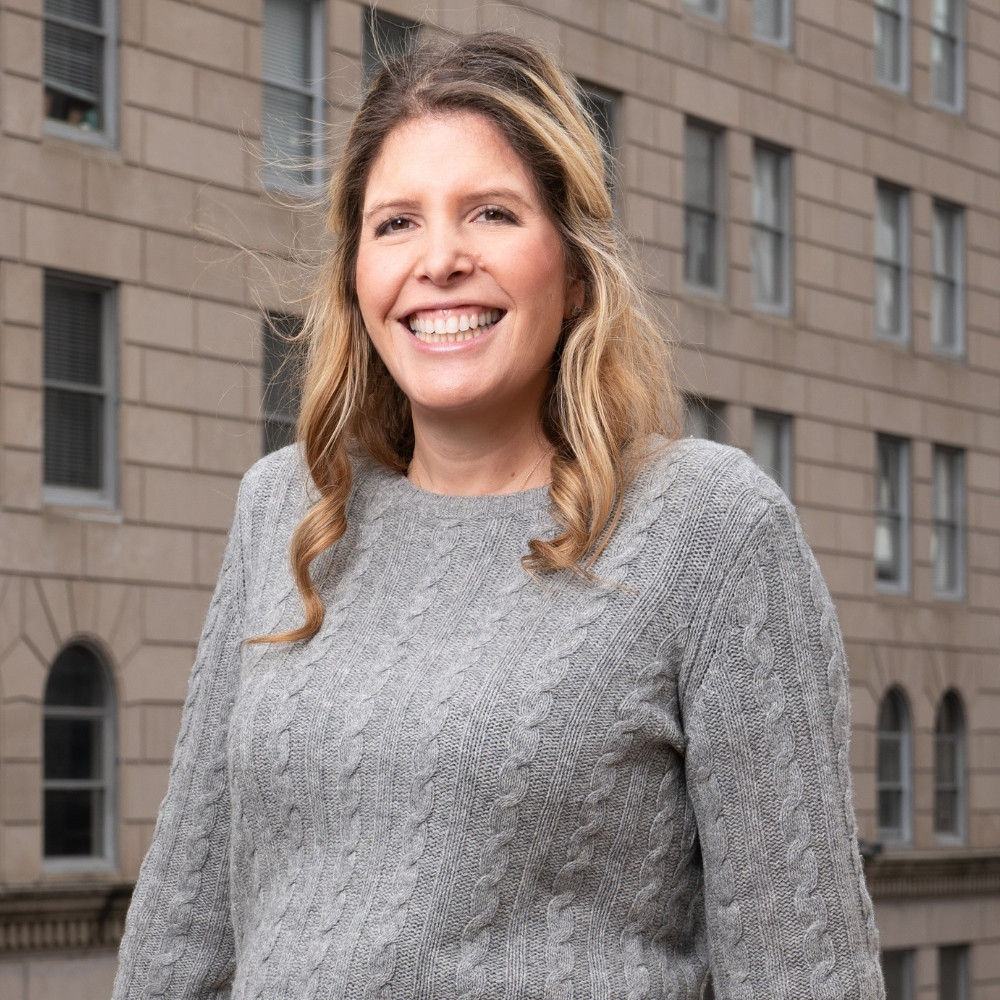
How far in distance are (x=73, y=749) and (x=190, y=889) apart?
661 inches

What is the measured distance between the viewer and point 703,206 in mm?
27625

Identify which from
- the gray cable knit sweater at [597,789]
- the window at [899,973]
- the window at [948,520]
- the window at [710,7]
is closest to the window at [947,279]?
the window at [948,520]

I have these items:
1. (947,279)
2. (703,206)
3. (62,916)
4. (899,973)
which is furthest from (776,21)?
(62,916)

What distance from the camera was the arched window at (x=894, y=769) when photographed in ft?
101

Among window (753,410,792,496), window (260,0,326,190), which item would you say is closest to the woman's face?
window (260,0,326,190)

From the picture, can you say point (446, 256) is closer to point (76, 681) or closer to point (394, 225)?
point (394, 225)

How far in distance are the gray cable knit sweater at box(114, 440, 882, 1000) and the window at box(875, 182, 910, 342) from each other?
2911cm

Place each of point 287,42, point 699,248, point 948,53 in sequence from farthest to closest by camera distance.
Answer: point 948,53 → point 699,248 → point 287,42

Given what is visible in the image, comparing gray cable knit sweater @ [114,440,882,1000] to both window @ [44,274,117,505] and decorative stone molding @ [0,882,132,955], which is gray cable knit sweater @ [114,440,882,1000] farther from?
window @ [44,274,117,505]

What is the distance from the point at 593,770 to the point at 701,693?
169 millimetres

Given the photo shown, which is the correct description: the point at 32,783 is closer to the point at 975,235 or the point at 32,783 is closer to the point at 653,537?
the point at 653,537

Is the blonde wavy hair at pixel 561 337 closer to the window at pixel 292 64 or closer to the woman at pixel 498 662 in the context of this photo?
the woman at pixel 498 662

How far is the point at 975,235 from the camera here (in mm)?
32938

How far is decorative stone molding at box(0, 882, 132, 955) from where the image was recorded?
18375 mm
